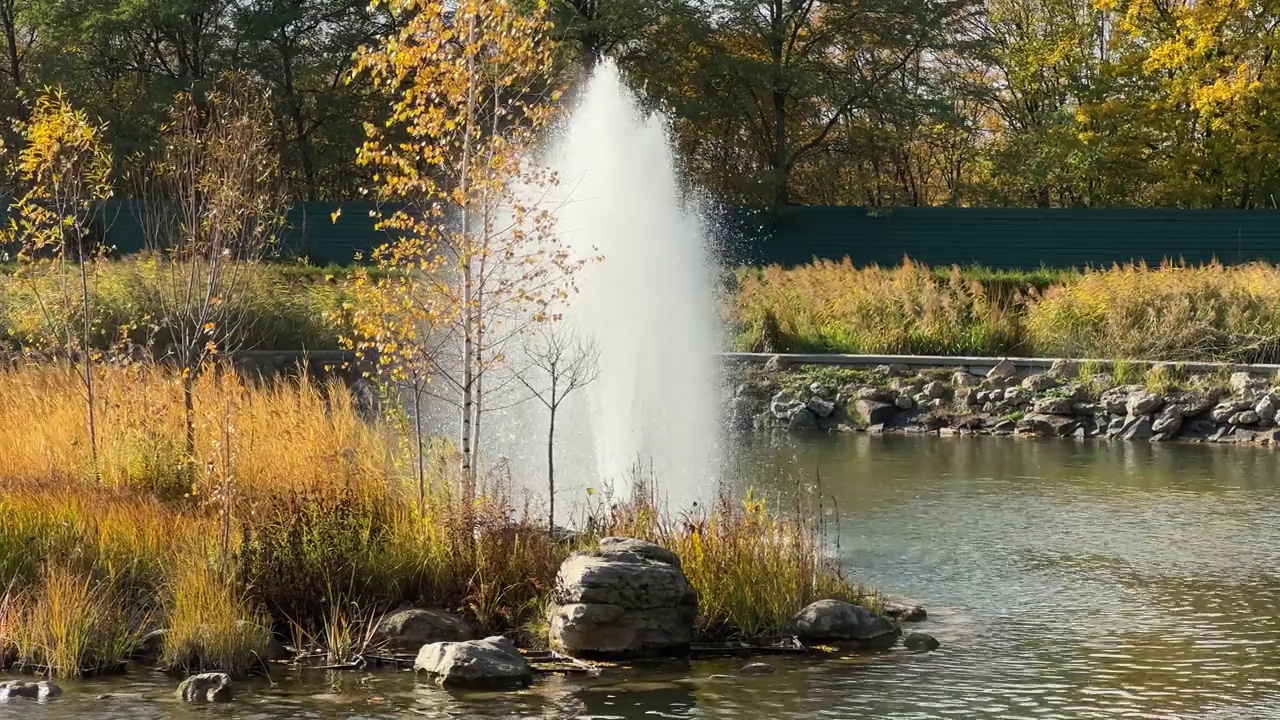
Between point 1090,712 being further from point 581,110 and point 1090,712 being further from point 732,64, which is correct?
point 732,64

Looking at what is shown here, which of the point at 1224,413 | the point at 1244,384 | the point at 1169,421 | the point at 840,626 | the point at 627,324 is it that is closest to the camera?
the point at 840,626

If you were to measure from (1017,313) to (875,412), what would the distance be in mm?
2907

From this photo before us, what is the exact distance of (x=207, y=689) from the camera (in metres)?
6.33

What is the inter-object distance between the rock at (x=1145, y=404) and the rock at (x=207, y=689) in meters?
12.3

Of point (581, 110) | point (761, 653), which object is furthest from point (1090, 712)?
point (581, 110)

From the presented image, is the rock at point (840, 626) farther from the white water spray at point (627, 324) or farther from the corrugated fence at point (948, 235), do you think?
the corrugated fence at point (948, 235)

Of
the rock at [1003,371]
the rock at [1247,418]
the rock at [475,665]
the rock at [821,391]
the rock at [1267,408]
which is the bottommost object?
the rock at [475,665]

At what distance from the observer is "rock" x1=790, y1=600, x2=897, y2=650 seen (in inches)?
292

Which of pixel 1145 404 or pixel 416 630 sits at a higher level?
pixel 1145 404

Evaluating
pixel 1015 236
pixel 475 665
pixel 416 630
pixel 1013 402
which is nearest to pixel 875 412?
pixel 1013 402

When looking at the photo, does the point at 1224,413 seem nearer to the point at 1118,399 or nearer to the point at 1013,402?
the point at 1118,399

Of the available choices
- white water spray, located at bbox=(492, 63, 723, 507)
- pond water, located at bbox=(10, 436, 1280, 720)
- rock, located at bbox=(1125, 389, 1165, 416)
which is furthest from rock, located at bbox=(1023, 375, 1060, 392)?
pond water, located at bbox=(10, 436, 1280, 720)

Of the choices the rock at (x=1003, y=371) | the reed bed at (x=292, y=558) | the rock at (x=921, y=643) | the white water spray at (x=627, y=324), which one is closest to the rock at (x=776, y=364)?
the rock at (x=1003, y=371)

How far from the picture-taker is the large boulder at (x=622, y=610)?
7.10 m
